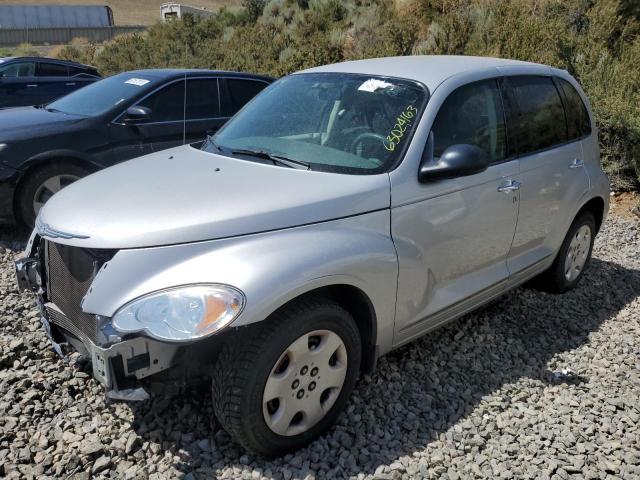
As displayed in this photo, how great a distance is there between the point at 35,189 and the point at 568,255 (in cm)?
475

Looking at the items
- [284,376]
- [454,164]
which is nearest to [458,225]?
[454,164]

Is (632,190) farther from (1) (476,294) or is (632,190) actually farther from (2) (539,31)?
(1) (476,294)

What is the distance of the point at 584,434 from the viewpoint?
3098 millimetres

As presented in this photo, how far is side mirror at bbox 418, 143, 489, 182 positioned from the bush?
5.48 m

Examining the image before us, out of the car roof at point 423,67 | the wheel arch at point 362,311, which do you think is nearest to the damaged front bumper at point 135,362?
the wheel arch at point 362,311

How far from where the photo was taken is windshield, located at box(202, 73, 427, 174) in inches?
124

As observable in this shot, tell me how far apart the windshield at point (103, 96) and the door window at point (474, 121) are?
154 inches

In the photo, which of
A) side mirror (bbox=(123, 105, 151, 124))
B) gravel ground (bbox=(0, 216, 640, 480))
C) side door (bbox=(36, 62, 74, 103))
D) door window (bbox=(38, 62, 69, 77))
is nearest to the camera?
gravel ground (bbox=(0, 216, 640, 480))

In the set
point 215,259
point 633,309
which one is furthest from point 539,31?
point 215,259

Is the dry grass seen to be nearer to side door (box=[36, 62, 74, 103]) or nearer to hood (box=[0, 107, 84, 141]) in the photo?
side door (box=[36, 62, 74, 103])

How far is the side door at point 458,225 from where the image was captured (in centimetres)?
311

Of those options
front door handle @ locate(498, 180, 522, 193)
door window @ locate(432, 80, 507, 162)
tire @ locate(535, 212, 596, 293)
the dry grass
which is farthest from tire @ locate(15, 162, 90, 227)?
the dry grass

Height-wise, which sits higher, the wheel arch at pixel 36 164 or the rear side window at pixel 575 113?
the rear side window at pixel 575 113

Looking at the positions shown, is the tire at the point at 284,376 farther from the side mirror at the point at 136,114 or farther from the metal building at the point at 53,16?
the metal building at the point at 53,16
